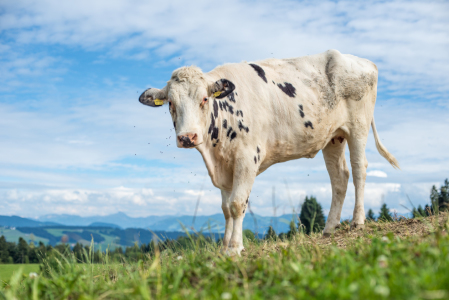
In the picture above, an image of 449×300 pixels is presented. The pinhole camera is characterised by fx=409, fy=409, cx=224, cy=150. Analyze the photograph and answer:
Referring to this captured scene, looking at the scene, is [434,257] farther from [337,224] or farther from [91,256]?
[337,224]

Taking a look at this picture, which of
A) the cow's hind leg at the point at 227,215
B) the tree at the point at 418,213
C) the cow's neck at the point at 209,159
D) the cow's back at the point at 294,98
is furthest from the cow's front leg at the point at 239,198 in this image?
the tree at the point at 418,213

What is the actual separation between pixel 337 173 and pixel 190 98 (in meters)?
5.11

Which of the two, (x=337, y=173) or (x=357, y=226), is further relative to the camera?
(x=337, y=173)

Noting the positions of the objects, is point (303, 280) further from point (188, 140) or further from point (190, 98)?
point (190, 98)

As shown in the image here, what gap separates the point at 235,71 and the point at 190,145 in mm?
2543

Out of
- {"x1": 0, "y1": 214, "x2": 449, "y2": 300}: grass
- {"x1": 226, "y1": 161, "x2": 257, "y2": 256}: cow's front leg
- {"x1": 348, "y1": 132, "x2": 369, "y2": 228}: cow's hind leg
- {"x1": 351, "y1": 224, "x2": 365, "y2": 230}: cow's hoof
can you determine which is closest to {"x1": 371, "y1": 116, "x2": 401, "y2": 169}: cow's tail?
{"x1": 348, "y1": 132, "x2": 369, "y2": 228}: cow's hind leg

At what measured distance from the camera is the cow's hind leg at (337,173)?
1062 cm

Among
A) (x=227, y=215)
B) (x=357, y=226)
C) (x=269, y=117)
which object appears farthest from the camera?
(x=357, y=226)

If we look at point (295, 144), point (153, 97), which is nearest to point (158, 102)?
point (153, 97)

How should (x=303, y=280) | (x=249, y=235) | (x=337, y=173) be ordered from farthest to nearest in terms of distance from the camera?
(x=337, y=173), (x=249, y=235), (x=303, y=280)

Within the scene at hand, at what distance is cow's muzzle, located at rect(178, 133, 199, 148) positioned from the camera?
7289 millimetres

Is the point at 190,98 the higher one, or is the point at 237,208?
the point at 190,98

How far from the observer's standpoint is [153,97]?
8.34 meters

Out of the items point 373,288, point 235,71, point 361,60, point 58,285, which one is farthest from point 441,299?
point 361,60
